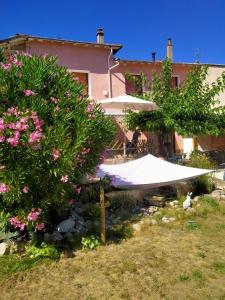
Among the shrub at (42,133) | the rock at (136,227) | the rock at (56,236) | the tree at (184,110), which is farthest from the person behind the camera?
the tree at (184,110)

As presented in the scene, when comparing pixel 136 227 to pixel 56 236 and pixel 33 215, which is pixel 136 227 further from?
pixel 33 215

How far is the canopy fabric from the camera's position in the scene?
35.3 feet

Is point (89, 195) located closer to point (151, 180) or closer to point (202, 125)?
point (151, 180)

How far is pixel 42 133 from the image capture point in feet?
22.1

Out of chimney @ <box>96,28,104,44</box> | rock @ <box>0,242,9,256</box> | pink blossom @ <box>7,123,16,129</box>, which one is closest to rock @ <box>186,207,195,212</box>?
rock @ <box>0,242,9,256</box>

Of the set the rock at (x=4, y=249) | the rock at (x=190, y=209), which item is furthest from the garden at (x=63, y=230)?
the rock at (x=190, y=209)

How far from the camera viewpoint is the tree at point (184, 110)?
16266 millimetres

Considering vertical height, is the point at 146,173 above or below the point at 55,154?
below

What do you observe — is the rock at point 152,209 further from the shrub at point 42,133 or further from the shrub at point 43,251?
the shrub at point 43,251

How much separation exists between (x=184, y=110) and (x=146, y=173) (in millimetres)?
5692

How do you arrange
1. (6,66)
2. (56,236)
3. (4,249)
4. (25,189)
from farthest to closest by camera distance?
(56,236) < (4,249) < (6,66) < (25,189)

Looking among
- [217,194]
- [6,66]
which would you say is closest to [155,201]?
[217,194]

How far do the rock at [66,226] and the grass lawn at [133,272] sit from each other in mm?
902

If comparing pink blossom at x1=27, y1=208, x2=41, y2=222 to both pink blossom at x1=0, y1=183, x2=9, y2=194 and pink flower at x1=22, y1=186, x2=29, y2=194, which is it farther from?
pink blossom at x1=0, y1=183, x2=9, y2=194
